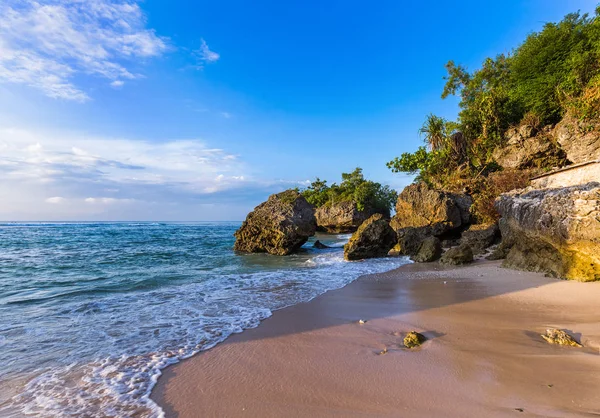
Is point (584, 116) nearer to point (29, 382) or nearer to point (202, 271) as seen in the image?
point (202, 271)

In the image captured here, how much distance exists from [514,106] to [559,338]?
22.0 meters

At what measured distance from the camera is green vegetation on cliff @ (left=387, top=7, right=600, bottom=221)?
16.4 metres

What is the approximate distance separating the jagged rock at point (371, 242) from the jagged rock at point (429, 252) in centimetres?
203

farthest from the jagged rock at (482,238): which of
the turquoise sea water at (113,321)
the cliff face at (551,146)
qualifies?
the cliff face at (551,146)

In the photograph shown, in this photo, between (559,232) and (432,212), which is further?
(432,212)

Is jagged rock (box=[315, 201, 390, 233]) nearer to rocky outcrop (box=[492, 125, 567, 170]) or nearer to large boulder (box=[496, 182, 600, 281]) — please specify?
rocky outcrop (box=[492, 125, 567, 170])

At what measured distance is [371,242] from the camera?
14.2m

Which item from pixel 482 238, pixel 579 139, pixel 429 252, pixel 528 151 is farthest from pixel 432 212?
pixel 579 139

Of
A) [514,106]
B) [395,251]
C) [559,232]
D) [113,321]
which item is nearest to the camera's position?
[113,321]

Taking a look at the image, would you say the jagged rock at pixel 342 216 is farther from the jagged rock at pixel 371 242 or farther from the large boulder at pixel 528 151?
the jagged rock at pixel 371 242

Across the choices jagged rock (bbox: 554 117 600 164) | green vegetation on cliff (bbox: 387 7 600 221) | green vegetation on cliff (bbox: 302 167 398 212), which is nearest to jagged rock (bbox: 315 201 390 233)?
green vegetation on cliff (bbox: 302 167 398 212)

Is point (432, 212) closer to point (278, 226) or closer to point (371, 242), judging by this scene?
point (371, 242)

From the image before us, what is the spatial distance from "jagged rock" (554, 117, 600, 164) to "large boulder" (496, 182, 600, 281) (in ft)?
30.3

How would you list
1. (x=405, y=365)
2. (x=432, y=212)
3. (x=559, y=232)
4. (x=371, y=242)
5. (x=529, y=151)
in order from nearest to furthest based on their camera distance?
(x=405, y=365) < (x=559, y=232) < (x=371, y=242) < (x=432, y=212) < (x=529, y=151)
